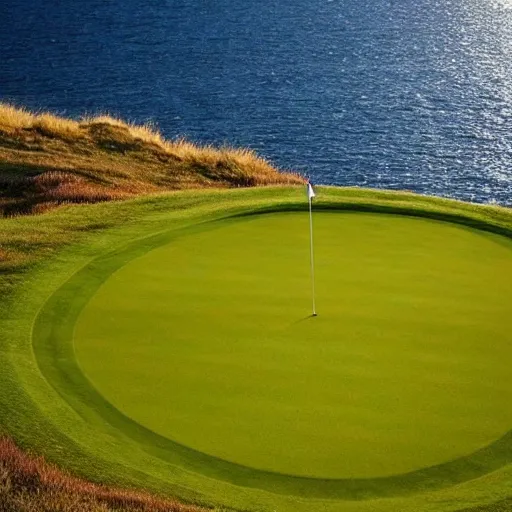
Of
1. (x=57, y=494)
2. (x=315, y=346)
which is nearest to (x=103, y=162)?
(x=315, y=346)

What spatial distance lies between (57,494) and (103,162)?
51.1 feet

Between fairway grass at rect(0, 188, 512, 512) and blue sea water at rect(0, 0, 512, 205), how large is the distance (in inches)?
561

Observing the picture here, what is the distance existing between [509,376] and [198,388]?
2.83m

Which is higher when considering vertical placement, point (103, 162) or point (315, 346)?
point (103, 162)

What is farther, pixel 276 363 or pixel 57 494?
pixel 276 363

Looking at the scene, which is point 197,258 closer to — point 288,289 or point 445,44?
point 288,289

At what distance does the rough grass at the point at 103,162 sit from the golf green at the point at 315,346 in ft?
21.1

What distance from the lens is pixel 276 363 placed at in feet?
30.4

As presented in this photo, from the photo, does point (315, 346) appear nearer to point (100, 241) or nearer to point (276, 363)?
point (276, 363)

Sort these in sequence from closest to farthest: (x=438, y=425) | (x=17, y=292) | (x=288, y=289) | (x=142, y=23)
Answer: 1. (x=438, y=425)
2. (x=288, y=289)
3. (x=17, y=292)
4. (x=142, y=23)

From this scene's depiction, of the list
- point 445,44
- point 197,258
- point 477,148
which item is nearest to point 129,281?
point 197,258

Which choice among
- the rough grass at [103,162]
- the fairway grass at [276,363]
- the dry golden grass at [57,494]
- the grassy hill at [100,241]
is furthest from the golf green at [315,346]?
the rough grass at [103,162]

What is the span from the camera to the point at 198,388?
29.2ft

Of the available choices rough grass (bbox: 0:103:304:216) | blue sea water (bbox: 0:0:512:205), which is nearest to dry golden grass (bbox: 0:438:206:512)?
rough grass (bbox: 0:103:304:216)
